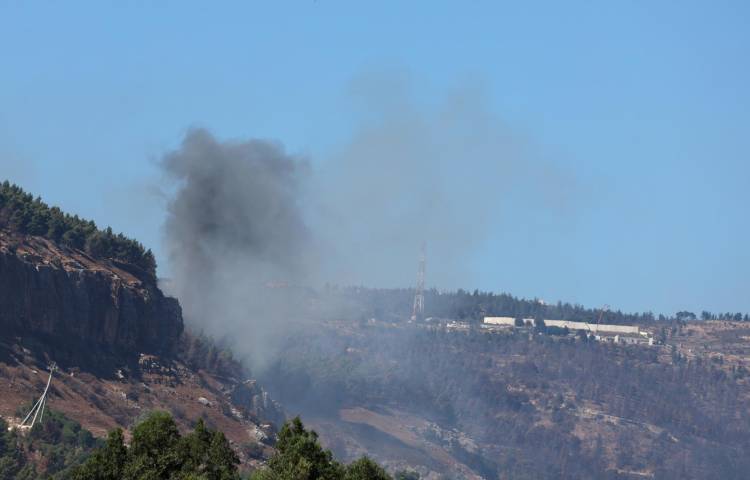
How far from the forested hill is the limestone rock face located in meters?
1.59

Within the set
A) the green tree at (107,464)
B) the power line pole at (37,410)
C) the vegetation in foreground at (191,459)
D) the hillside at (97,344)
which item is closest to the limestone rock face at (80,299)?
the hillside at (97,344)

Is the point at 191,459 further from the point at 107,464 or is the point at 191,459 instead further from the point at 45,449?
the point at 45,449

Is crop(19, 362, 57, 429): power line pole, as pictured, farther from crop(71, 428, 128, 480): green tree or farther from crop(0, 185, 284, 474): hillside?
crop(71, 428, 128, 480): green tree

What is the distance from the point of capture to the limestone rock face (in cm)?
14988

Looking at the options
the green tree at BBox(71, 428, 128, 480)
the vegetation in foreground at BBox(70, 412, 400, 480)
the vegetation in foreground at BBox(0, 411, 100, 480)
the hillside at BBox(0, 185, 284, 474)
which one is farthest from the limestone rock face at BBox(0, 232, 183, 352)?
the green tree at BBox(71, 428, 128, 480)

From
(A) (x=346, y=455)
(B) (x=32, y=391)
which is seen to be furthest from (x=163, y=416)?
(A) (x=346, y=455)

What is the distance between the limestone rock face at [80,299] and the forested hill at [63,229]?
1.59 m

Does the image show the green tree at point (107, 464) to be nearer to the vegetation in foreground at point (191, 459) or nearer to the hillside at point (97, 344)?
the vegetation in foreground at point (191, 459)

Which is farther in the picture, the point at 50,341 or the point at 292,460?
the point at 50,341

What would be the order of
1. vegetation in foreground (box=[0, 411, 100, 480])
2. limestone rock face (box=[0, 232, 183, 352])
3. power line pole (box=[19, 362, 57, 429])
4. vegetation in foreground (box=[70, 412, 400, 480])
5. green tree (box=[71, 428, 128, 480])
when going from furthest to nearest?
1. limestone rock face (box=[0, 232, 183, 352])
2. power line pole (box=[19, 362, 57, 429])
3. vegetation in foreground (box=[0, 411, 100, 480])
4. vegetation in foreground (box=[70, 412, 400, 480])
5. green tree (box=[71, 428, 128, 480])

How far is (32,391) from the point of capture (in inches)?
5364

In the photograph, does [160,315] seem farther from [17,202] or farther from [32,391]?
[32,391]

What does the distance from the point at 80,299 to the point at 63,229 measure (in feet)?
48.6

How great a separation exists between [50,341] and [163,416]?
Answer: 6948 centimetres
